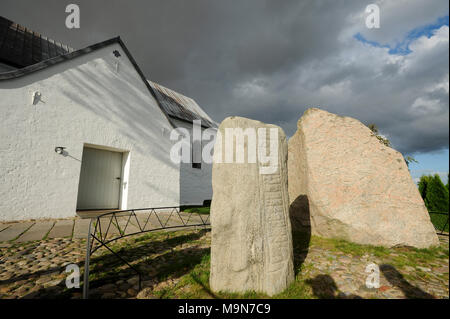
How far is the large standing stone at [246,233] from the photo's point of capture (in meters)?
2.36

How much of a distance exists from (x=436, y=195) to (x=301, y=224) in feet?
16.1

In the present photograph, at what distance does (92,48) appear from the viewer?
719cm

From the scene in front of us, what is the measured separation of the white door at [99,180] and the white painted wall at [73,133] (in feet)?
2.07

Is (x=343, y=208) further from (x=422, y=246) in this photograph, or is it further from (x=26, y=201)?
(x=26, y=201)

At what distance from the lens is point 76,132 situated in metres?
6.66

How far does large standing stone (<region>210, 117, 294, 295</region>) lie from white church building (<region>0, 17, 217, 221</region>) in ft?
19.8

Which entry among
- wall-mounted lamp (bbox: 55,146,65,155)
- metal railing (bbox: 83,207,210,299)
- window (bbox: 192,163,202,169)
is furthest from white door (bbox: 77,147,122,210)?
window (bbox: 192,163,202,169)

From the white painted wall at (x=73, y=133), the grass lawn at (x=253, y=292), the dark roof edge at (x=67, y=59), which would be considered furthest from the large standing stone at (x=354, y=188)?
the dark roof edge at (x=67, y=59)

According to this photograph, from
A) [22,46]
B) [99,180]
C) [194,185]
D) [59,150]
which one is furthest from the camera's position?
[194,185]

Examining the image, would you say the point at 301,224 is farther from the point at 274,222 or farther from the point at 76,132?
the point at 76,132

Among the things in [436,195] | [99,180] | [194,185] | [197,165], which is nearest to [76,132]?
[99,180]

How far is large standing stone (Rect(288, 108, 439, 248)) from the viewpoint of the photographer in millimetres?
3479
